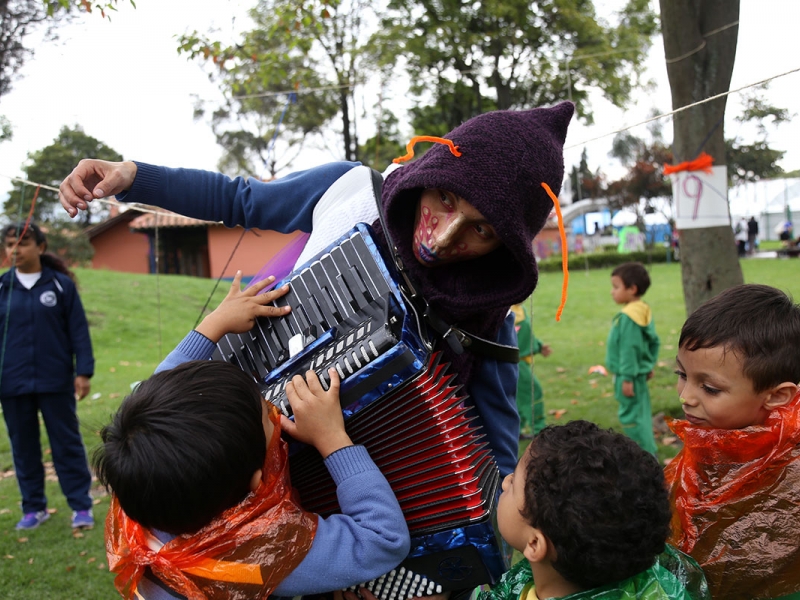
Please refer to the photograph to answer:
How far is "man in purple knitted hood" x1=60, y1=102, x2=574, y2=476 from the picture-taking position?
5.67ft

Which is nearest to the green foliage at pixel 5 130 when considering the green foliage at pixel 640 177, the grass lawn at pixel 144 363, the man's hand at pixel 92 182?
the grass lawn at pixel 144 363

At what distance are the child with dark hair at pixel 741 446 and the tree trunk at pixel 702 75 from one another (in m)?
3.19

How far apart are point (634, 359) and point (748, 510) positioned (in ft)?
11.8

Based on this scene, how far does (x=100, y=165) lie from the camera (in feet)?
6.32

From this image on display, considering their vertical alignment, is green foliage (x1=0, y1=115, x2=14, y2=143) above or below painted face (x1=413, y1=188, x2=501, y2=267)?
above

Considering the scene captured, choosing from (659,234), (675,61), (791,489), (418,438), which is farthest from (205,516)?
(659,234)

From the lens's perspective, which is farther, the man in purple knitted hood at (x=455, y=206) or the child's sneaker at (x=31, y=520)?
the child's sneaker at (x=31, y=520)

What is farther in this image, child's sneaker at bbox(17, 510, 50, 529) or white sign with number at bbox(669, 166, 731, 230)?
child's sneaker at bbox(17, 510, 50, 529)

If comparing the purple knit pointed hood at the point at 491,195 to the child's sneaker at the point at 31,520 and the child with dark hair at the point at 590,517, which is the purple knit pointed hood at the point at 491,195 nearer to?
the child with dark hair at the point at 590,517

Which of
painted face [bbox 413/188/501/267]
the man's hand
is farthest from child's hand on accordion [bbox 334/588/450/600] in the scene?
the man's hand

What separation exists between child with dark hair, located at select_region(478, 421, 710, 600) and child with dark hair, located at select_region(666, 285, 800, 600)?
216 millimetres

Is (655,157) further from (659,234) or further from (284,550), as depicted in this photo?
(284,550)

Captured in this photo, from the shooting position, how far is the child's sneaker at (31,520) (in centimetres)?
468

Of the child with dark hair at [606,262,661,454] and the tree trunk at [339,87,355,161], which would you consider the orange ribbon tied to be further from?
the tree trunk at [339,87,355,161]
